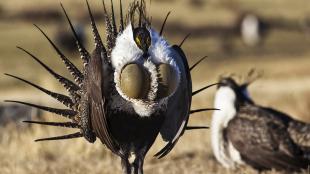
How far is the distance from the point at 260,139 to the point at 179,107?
8.77ft

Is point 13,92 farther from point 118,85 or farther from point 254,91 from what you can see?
point 118,85

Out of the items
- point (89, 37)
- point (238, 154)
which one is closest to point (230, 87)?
point (238, 154)

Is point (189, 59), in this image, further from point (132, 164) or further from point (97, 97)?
point (97, 97)

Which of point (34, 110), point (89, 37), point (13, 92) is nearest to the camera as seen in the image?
point (34, 110)

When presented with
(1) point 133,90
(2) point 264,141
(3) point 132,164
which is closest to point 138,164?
(3) point 132,164

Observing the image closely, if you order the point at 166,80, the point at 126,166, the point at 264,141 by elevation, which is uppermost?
A: the point at 166,80

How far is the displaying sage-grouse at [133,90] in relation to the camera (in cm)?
480

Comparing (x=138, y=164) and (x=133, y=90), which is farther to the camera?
(x=138, y=164)

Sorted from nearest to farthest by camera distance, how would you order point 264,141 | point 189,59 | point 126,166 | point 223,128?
point 126,166
point 264,141
point 223,128
point 189,59

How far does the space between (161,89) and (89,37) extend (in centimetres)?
3385

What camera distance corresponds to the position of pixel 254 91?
693 inches

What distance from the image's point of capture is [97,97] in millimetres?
4887

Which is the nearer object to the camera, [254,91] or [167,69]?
[167,69]

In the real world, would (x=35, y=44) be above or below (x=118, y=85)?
above
